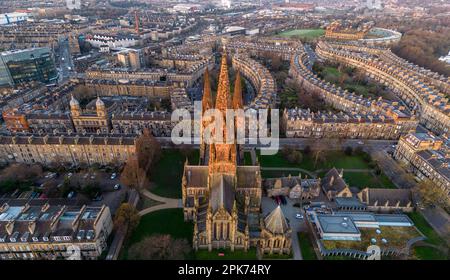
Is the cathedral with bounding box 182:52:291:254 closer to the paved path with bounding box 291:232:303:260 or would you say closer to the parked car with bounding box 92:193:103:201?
the paved path with bounding box 291:232:303:260

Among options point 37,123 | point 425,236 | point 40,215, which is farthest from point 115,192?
point 425,236

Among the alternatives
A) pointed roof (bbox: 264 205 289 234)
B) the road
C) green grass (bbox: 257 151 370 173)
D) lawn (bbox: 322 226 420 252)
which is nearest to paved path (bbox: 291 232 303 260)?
lawn (bbox: 322 226 420 252)

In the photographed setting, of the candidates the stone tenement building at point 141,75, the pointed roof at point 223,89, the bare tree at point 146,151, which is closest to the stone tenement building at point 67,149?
the bare tree at point 146,151

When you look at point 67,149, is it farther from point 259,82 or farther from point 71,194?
point 259,82

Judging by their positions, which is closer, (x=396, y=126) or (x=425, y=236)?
(x=425, y=236)

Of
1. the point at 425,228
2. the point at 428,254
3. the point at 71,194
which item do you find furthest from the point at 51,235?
the point at 425,228
